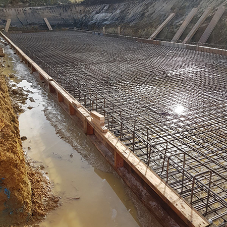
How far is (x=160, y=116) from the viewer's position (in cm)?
575

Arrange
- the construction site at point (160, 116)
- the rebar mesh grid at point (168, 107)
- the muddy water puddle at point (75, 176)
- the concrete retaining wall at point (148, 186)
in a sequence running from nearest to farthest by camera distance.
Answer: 1. the concrete retaining wall at point (148, 186)
2. the construction site at point (160, 116)
3. the muddy water puddle at point (75, 176)
4. the rebar mesh grid at point (168, 107)

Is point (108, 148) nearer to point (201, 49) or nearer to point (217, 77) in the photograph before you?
point (217, 77)

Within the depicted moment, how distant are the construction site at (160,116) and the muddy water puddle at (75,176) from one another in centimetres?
20

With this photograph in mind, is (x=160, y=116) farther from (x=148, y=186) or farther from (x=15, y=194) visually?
(x=15, y=194)

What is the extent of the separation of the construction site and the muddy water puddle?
0.66 ft

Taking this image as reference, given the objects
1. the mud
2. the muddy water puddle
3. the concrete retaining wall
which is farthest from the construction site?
the mud

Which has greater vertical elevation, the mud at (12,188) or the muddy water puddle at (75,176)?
the mud at (12,188)

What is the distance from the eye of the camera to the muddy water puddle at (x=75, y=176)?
3531 millimetres

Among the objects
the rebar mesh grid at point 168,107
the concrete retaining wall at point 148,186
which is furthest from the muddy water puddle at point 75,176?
the rebar mesh grid at point 168,107

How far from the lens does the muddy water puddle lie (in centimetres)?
353

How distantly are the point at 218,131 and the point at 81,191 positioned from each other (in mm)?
3057

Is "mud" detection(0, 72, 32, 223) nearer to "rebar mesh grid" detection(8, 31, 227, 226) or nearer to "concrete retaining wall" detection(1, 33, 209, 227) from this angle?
"concrete retaining wall" detection(1, 33, 209, 227)

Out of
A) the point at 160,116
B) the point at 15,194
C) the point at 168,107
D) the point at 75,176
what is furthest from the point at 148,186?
the point at 168,107

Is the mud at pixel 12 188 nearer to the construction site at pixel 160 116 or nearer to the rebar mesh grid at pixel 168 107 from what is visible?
the construction site at pixel 160 116
